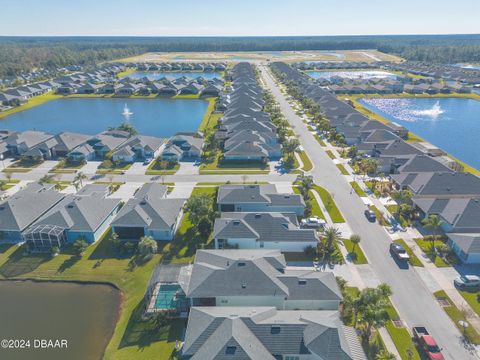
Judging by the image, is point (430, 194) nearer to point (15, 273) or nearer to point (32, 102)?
point (15, 273)

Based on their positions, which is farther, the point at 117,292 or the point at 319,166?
the point at 319,166

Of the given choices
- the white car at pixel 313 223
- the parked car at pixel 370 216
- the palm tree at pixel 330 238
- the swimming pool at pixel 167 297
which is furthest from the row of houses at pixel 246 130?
the swimming pool at pixel 167 297

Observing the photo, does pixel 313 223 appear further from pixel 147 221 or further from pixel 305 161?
pixel 305 161

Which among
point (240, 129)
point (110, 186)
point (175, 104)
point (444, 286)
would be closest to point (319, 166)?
point (240, 129)

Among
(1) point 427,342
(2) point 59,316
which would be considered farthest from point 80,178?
(1) point 427,342

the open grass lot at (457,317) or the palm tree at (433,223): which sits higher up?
the palm tree at (433,223)

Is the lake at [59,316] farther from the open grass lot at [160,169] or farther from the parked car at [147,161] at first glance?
the parked car at [147,161]

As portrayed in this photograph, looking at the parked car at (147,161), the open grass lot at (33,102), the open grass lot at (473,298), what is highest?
the open grass lot at (33,102)
